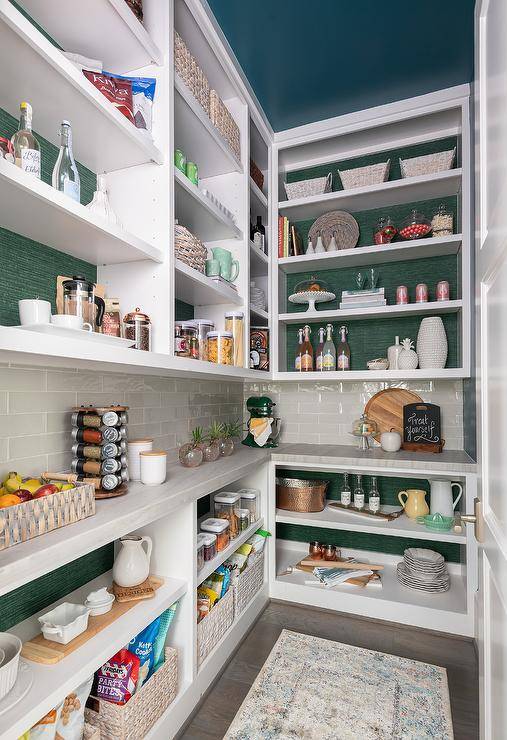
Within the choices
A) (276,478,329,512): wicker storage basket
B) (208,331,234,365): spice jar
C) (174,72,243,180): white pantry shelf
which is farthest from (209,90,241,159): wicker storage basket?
(276,478,329,512): wicker storage basket

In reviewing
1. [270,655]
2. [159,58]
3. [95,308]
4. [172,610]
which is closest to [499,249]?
[95,308]

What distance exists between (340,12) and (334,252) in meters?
1.15

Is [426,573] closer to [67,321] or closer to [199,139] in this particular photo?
[67,321]

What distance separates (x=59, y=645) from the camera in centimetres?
123

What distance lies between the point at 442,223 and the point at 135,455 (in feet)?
6.91

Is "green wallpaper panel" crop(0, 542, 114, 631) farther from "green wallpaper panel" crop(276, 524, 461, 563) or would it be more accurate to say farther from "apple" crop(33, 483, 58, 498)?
"green wallpaper panel" crop(276, 524, 461, 563)

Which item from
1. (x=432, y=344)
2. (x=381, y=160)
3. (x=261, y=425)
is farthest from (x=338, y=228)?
(x=261, y=425)

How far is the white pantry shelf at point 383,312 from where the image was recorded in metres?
2.43

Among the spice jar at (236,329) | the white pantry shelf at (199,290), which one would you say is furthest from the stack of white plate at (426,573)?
the white pantry shelf at (199,290)

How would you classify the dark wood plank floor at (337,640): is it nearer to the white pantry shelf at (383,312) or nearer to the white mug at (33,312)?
the white mug at (33,312)

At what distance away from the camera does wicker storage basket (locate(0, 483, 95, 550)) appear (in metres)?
1.00

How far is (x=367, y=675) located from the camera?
1.88 meters

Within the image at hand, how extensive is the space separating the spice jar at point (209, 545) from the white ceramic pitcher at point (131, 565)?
327mm

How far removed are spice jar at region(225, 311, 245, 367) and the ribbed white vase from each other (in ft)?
3.62
